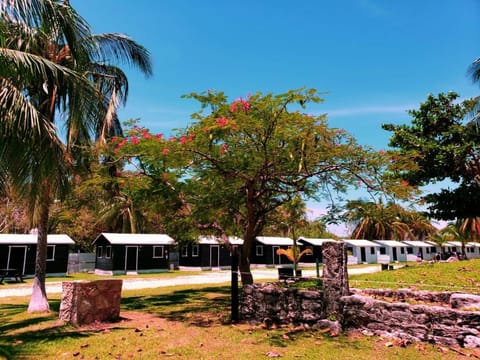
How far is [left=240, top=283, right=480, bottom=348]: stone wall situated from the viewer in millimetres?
6406

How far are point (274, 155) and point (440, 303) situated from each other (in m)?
5.05

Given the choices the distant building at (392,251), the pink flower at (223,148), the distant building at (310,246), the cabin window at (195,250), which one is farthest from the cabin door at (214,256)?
the pink flower at (223,148)

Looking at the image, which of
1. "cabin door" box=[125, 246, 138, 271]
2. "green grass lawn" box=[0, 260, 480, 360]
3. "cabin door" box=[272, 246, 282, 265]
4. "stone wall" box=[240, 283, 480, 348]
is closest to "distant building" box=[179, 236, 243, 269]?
"cabin door" box=[125, 246, 138, 271]

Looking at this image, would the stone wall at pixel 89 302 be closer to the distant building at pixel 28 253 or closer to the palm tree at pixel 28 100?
the palm tree at pixel 28 100

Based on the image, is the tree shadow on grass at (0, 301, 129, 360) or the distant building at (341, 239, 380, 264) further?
the distant building at (341, 239, 380, 264)

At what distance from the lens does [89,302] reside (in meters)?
8.96

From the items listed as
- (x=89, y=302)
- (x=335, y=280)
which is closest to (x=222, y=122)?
(x=335, y=280)

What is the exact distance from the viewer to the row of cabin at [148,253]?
79.4ft

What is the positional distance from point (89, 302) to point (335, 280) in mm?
5875

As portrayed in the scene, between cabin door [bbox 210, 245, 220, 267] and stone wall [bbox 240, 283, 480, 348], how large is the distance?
2478cm

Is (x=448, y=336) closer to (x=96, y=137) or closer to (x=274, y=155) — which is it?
(x=274, y=155)

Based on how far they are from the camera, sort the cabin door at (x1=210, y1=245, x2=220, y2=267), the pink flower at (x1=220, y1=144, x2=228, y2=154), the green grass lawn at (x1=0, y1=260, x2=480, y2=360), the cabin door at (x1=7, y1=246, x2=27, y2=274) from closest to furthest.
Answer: the green grass lawn at (x1=0, y1=260, x2=480, y2=360)
the pink flower at (x1=220, y1=144, x2=228, y2=154)
the cabin door at (x1=7, y1=246, x2=27, y2=274)
the cabin door at (x1=210, y1=245, x2=220, y2=267)

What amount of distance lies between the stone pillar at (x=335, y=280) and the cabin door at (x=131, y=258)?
75.0ft

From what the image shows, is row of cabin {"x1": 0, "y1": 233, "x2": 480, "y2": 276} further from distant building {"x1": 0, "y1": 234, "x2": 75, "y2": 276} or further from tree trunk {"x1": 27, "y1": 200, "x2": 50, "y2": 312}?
tree trunk {"x1": 27, "y1": 200, "x2": 50, "y2": 312}
